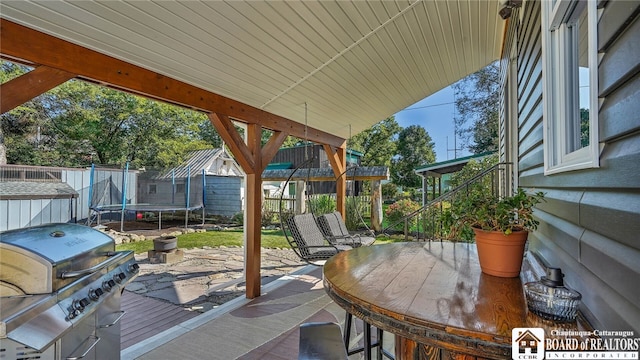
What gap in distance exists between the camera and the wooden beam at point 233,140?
137 inches

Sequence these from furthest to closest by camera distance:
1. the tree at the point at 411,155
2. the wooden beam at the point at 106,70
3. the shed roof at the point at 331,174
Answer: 1. the tree at the point at 411,155
2. the shed roof at the point at 331,174
3. the wooden beam at the point at 106,70

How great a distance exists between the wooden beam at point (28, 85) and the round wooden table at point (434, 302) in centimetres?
205

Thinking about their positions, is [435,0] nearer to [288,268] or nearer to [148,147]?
[288,268]

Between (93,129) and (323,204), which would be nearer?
(323,204)

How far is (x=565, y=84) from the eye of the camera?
4.88ft

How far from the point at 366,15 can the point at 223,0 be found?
1286 mm

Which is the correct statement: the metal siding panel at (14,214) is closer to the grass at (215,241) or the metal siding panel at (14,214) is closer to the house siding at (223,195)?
the grass at (215,241)

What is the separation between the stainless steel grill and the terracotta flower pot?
1.84 meters

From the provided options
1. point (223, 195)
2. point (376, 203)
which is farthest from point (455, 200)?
point (223, 195)

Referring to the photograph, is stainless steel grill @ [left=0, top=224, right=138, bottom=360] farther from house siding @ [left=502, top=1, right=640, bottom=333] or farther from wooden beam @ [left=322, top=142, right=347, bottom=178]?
wooden beam @ [left=322, top=142, right=347, bottom=178]

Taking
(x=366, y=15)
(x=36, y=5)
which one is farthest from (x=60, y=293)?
(x=366, y=15)

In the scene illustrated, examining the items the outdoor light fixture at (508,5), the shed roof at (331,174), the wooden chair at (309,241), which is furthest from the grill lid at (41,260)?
the shed roof at (331,174)

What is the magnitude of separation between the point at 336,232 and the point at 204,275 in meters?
2.22

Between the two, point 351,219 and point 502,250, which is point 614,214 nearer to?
point 502,250
